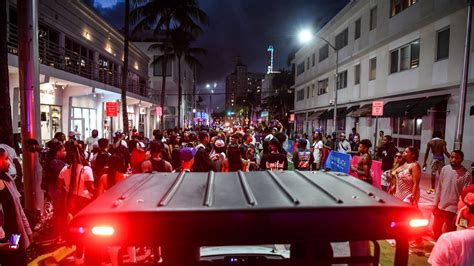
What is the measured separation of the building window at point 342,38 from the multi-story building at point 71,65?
18.4 meters

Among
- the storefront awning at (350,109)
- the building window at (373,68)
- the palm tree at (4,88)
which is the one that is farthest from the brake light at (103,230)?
the storefront awning at (350,109)

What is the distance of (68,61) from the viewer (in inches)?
750

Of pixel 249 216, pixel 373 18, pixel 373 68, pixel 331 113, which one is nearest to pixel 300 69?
pixel 331 113

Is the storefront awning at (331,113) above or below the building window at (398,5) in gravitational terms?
below

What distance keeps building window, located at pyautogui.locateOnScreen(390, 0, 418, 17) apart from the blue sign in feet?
36.8

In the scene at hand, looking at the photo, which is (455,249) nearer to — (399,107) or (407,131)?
(399,107)

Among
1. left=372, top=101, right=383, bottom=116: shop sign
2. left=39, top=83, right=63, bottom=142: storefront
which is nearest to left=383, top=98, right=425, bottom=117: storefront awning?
left=372, top=101, right=383, bottom=116: shop sign

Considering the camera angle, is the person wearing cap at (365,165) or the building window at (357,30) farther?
the building window at (357,30)

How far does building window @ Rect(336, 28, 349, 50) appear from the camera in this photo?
28.3 metres

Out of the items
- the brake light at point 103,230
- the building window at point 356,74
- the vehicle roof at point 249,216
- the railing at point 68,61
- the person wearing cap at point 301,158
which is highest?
the building window at point 356,74

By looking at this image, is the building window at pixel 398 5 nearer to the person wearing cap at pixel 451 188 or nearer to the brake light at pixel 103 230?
the person wearing cap at pixel 451 188

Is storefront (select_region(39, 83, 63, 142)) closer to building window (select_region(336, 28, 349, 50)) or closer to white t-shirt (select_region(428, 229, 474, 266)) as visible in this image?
white t-shirt (select_region(428, 229, 474, 266))

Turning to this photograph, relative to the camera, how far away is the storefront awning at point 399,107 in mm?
17523

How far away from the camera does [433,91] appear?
16.7 meters
